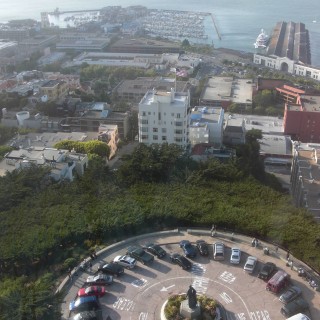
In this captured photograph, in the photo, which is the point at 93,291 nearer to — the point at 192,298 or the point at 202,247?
the point at 192,298

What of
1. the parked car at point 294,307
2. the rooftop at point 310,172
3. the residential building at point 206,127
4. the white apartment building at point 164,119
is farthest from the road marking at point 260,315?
the residential building at point 206,127

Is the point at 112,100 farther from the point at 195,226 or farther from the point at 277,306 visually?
the point at 277,306

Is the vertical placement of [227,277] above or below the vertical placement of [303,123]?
above

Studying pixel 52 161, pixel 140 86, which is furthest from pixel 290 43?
pixel 52 161

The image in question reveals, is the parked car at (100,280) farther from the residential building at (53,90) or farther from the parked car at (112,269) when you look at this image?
the residential building at (53,90)

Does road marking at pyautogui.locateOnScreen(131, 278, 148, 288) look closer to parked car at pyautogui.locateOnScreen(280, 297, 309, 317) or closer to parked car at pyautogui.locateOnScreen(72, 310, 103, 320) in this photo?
parked car at pyautogui.locateOnScreen(72, 310, 103, 320)
